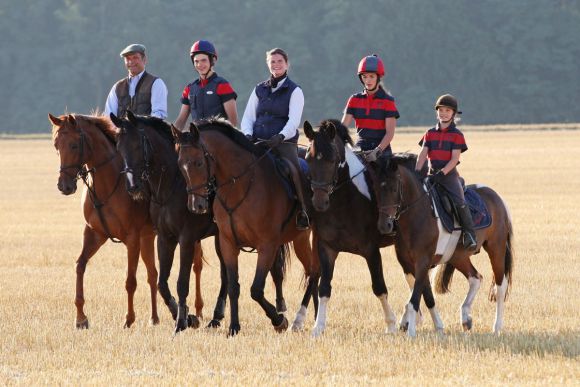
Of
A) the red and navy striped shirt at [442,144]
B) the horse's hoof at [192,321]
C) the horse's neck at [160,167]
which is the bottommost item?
the horse's hoof at [192,321]

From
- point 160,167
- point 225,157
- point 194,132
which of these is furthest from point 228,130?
point 160,167

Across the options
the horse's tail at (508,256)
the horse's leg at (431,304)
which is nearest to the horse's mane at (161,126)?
the horse's leg at (431,304)

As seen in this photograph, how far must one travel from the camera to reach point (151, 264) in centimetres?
1237

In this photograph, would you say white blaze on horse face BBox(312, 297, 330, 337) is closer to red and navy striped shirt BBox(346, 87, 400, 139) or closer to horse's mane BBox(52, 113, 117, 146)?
red and navy striped shirt BBox(346, 87, 400, 139)

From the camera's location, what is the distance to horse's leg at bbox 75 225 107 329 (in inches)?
470

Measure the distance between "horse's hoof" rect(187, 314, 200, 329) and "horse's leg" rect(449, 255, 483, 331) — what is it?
2640 millimetres

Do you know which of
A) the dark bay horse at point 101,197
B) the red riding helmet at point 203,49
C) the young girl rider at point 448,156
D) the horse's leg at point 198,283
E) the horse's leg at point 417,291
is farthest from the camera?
the horse's leg at point 198,283

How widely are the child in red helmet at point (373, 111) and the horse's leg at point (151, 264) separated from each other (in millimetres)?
2466

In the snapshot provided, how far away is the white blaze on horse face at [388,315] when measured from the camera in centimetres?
1128

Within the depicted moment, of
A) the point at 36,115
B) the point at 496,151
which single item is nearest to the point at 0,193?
the point at 496,151

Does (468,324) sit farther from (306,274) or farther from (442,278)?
(306,274)

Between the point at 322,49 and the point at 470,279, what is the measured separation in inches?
2746

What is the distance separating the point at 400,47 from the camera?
80.5m

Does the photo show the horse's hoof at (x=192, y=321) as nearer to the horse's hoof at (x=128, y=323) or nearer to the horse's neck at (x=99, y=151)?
the horse's hoof at (x=128, y=323)
